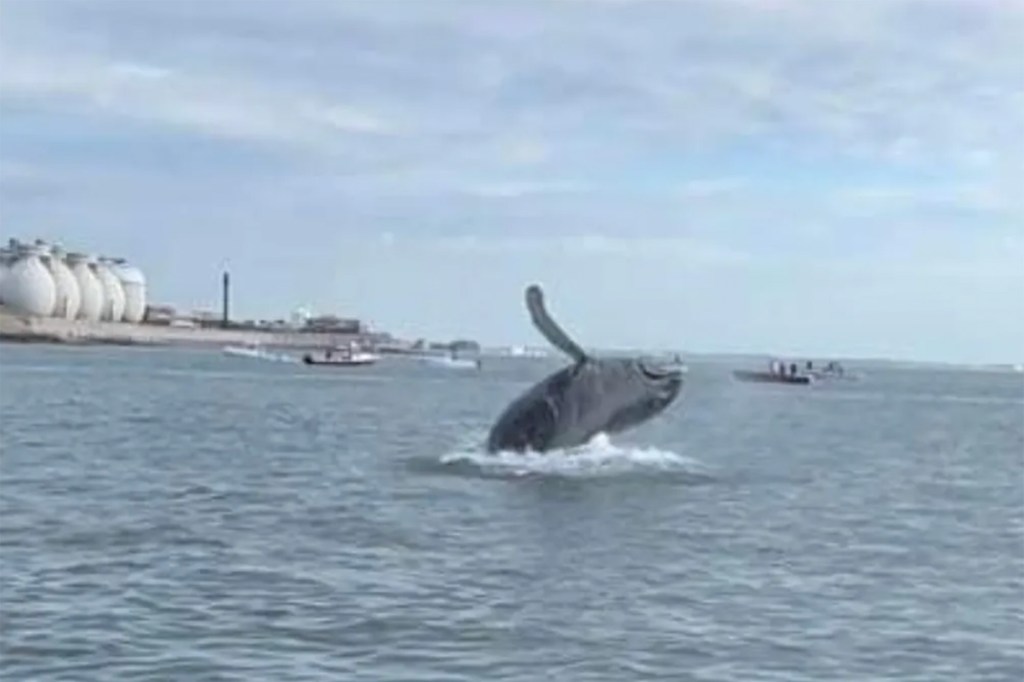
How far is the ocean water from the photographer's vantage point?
54.3 feet

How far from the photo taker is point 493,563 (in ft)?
76.2

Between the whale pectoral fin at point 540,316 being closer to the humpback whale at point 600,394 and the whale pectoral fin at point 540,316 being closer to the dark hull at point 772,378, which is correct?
the humpback whale at point 600,394

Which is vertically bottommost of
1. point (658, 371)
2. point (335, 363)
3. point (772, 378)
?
point (772, 378)

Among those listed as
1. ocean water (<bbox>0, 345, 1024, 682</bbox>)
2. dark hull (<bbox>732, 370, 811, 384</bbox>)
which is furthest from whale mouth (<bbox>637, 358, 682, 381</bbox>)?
dark hull (<bbox>732, 370, 811, 384</bbox>)

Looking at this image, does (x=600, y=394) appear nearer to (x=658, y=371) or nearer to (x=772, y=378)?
(x=658, y=371)

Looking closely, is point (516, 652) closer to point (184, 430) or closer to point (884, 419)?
point (184, 430)

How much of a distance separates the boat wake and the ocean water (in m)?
0.10

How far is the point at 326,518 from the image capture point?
93.5 ft

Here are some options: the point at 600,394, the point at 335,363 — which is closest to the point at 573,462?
the point at 600,394

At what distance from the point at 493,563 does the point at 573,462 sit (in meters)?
11.7

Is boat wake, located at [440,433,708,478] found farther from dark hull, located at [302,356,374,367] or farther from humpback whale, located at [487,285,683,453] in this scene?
dark hull, located at [302,356,374,367]

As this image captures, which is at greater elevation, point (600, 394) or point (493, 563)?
point (600, 394)

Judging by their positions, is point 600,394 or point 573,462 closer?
point 600,394

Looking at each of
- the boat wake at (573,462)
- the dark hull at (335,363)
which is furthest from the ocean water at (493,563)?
the dark hull at (335,363)
